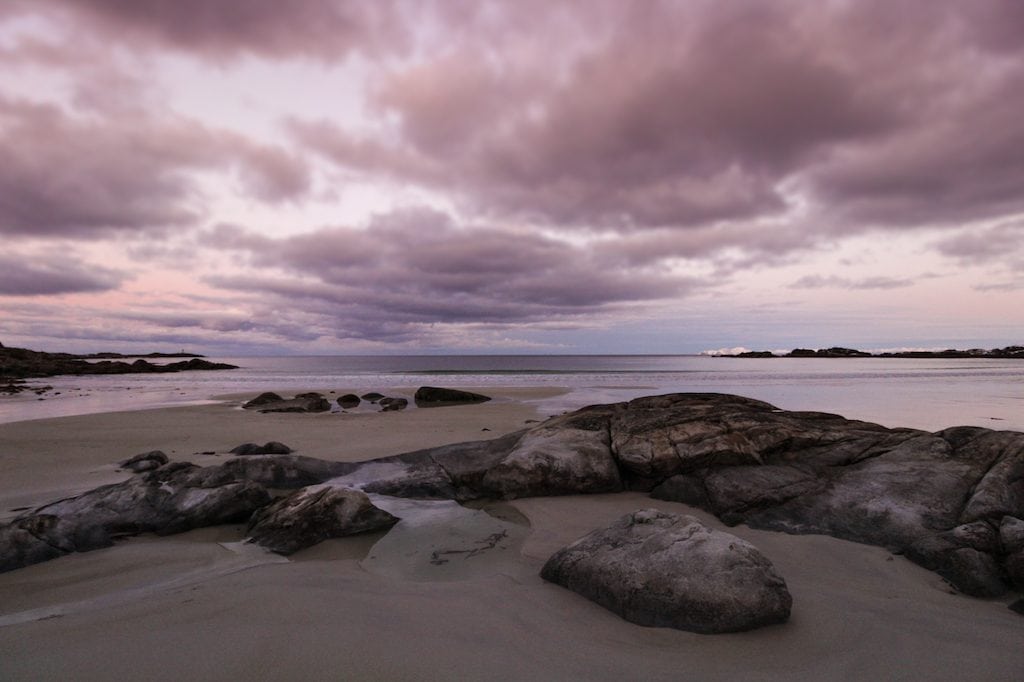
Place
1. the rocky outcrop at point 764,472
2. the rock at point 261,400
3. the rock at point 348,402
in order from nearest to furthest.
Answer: the rocky outcrop at point 764,472 → the rock at point 261,400 → the rock at point 348,402

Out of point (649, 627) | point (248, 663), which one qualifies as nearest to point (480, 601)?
point (649, 627)

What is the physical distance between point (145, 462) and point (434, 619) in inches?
376

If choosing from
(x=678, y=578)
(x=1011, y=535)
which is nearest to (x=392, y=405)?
(x=678, y=578)

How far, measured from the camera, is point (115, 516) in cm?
638

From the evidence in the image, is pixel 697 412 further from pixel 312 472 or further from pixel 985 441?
pixel 312 472

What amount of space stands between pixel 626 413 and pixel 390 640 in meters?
6.17

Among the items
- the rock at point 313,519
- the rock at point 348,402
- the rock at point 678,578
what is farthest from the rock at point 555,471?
the rock at point 348,402

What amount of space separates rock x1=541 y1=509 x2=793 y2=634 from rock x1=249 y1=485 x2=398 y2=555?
2.56 meters

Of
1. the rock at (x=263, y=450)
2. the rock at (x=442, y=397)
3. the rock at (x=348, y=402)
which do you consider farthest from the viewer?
the rock at (x=442, y=397)

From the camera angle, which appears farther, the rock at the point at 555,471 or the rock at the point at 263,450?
the rock at the point at 263,450

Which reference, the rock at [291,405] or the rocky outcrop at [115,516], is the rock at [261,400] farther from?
the rocky outcrop at [115,516]

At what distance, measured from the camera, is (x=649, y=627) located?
3.89m

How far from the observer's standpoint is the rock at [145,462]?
1035cm

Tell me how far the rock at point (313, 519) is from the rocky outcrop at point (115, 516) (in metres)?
0.58
